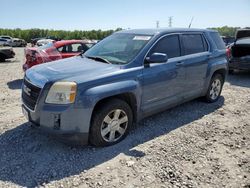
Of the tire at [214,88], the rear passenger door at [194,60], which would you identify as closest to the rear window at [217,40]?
the rear passenger door at [194,60]

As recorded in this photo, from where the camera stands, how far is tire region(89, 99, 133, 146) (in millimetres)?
3715

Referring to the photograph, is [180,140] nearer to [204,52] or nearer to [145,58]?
[145,58]

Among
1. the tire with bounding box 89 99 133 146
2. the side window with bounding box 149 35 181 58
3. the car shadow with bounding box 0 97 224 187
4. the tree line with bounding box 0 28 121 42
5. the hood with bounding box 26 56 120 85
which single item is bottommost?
the car shadow with bounding box 0 97 224 187

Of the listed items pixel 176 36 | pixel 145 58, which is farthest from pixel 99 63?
pixel 176 36

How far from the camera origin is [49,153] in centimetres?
381

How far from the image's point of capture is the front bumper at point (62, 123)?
11.3 ft

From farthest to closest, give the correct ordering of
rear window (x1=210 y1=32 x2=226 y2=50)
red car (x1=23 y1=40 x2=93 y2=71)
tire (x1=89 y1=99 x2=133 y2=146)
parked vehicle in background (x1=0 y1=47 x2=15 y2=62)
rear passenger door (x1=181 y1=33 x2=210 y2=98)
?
parked vehicle in background (x1=0 y1=47 x2=15 y2=62) < red car (x1=23 y1=40 x2=93 y2=71) < rear window (x1=210 y1=32 x2=226 y2=50) < rear passenger door (x1=181 y1=33 x2=210 y2=98) < tire (x1=89 y1=99 x2=133 y2=146)

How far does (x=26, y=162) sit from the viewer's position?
356 centimetres

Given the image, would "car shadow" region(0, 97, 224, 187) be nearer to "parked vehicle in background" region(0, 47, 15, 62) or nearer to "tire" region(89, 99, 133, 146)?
"tire" region(89, 99, 133, 146)

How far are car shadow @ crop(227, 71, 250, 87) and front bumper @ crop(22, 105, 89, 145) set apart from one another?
6.69 metres

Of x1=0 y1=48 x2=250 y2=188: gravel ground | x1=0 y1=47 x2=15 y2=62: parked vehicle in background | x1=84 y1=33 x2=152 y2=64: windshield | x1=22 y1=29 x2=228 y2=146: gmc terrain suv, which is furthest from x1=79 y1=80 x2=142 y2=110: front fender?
x1=0 y1=47 x2=15 y2=62: parked vehicle in background

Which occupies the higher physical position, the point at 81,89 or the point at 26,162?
the point at 81,89

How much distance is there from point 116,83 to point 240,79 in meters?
7.15

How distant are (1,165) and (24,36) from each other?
5293 centimetres
